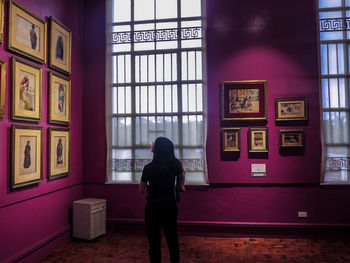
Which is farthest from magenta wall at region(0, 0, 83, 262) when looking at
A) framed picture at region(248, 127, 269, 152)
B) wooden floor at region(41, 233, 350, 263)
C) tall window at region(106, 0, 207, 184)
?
framed picture at region(248, 127, 269, 152)

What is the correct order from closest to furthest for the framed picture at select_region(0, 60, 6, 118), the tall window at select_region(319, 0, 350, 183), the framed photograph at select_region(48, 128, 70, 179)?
the framed picture at select_region(0, 60, 6, 118) → the framed photograph at select_region(48, 128, 70, 179) → the tall window at select_region(319, 0, 350, 183)

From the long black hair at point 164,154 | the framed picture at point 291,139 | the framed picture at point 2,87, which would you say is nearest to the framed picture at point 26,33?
the framed picture at point 2,87

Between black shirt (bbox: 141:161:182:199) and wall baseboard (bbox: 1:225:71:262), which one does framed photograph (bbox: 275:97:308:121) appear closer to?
black shirt (bbox: 141:161:182:199)

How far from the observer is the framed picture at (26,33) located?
3068 millimetres

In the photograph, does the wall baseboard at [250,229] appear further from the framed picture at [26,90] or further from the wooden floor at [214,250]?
the framed picture at [26,90]

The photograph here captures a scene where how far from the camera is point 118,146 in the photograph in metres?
4.63

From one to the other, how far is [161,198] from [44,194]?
193 cm

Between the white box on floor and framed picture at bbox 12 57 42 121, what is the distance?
4.72 ft

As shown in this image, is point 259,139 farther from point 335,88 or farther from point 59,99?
point 59,99

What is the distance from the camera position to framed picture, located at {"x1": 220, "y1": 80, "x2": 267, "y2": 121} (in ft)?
14.3

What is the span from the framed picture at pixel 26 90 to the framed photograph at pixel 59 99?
0.88 feet

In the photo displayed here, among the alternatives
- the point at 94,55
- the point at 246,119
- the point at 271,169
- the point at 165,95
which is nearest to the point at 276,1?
the point at 246,119

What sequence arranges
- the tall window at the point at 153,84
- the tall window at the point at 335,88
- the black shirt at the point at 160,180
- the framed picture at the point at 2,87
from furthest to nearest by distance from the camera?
the tall window at the point at 153,84 → the tall window at the point at 335,88 → the framed picture at the point at 2,87 → the black shirt at the point at 160,180

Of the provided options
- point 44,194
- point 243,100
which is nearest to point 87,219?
point 44,194
